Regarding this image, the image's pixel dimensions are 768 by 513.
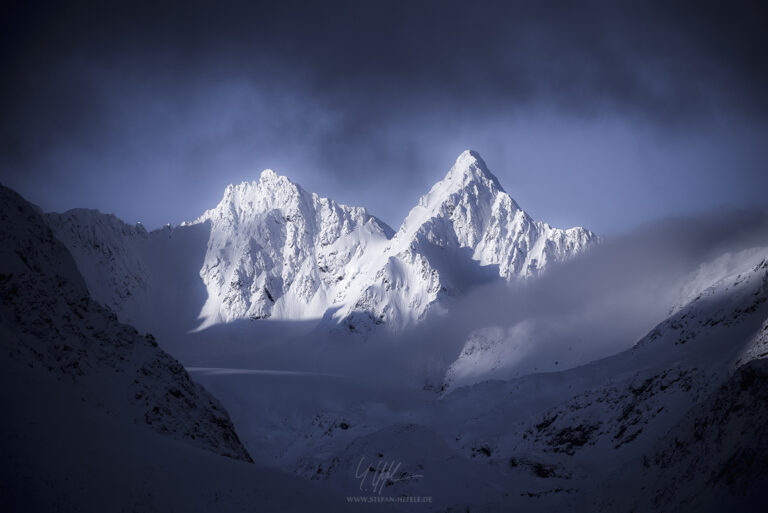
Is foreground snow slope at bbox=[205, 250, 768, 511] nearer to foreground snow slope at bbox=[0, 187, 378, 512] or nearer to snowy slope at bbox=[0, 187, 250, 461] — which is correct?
foreground snow slope at bbox=[0, 187, 378, 512]

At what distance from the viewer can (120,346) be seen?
40000mm

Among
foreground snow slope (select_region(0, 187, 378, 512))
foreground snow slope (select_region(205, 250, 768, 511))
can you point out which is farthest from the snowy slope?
foreground snow slope (select_region(205, 250, 768, 511))

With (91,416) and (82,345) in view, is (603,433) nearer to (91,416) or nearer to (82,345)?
(82,345)

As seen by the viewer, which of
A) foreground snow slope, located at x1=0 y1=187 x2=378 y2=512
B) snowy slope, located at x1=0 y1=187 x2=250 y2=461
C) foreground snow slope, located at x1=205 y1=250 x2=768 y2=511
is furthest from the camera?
snowy slope, located at x1=0 y1=187 x2=250 y2=461

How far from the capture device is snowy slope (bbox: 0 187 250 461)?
108ft

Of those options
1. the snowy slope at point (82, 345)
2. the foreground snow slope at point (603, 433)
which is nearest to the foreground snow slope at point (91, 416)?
the snowy slope at point (82, 345)

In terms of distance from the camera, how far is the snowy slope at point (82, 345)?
3291cm

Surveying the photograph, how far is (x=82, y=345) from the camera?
36625mm

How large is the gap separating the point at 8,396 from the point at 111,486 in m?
5.71

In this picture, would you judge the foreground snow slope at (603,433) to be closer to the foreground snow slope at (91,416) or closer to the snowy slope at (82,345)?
the foreground snow slope at (91,416)

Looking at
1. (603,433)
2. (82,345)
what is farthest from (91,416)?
(603,433)

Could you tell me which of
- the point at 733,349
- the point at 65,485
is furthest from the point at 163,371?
the point at 733,349

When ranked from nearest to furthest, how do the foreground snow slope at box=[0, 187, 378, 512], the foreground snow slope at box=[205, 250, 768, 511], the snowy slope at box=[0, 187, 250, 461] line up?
the foreground snow slope at box=[0, 187, 378, 512]
the foreground snow slope at box=[205, 250, 768, 511]
the snowy slope at box=[0, 187, 250, 461]

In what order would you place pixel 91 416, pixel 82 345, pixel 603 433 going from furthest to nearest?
pixel 603 433 < pixel 82 345 < pixel 91 416
